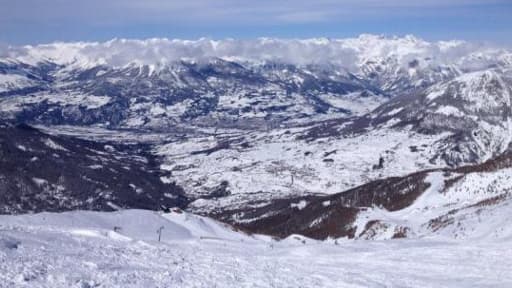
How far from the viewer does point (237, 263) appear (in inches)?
1341

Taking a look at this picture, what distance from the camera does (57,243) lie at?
32656 millimetres

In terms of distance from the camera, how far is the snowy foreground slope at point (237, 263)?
25969mm

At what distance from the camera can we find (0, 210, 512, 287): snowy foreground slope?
85.2ft

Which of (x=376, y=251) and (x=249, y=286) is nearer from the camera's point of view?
(x=249, y=286)

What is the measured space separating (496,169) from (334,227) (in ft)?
85.8

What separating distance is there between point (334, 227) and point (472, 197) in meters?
22.8

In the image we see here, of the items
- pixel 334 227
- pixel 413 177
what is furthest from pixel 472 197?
pixel 413 177

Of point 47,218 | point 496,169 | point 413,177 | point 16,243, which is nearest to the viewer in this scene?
point 16,243

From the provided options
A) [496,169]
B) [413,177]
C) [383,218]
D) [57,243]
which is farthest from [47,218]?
[413,177]

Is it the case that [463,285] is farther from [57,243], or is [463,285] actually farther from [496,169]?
[496,169]

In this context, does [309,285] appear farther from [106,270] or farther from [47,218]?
[47,218]

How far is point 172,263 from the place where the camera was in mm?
31312

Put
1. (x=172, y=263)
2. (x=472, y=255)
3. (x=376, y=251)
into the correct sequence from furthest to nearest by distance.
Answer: (x=376, y=251) → (x=472, y=255) → (x=172, y=263)

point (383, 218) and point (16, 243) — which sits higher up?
point (16, 243)
